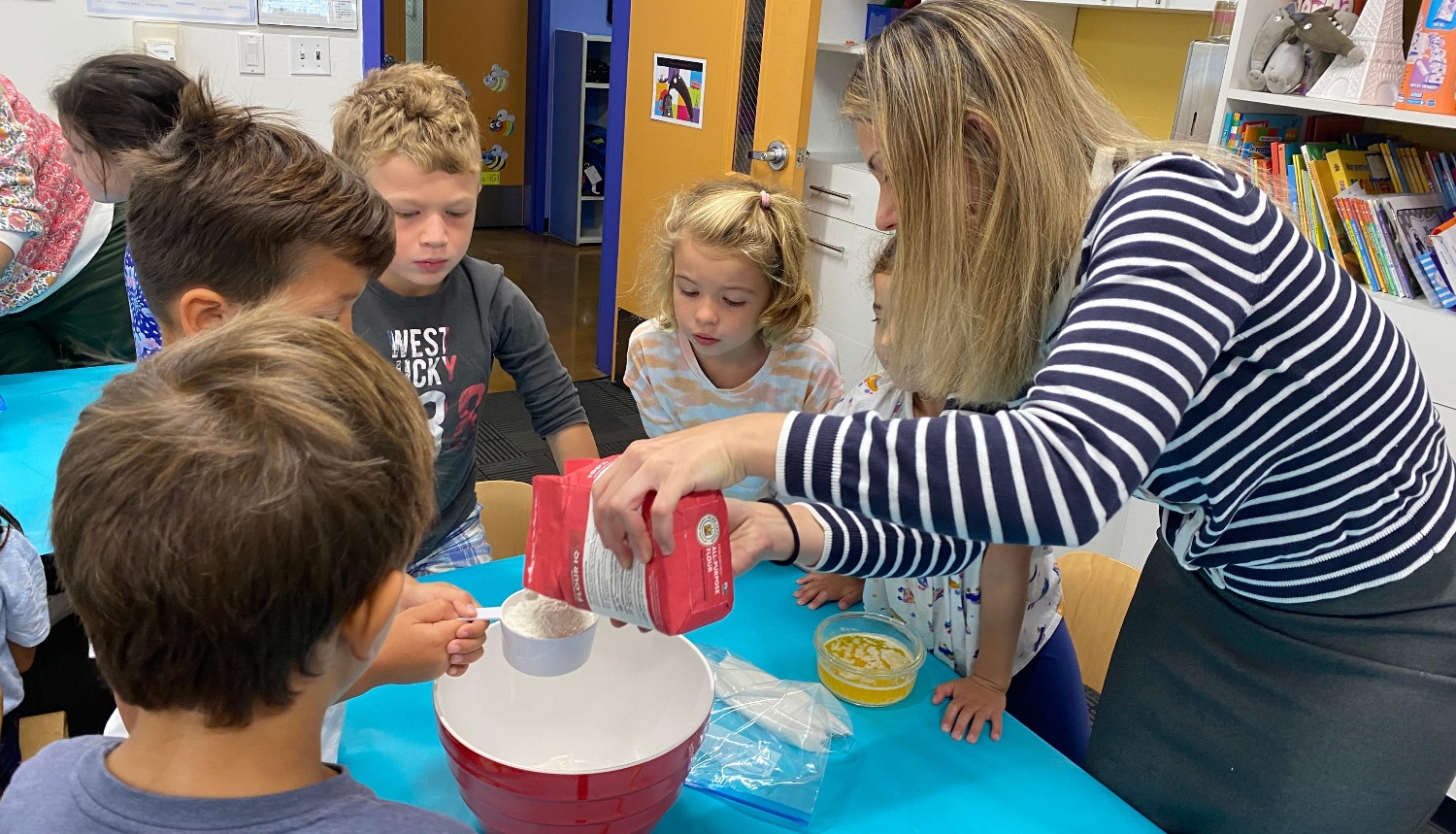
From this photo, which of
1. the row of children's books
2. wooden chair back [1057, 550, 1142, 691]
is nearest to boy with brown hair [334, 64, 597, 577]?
wooden chair back [1057, 550, 1142, 691]

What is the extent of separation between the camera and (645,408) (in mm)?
1795

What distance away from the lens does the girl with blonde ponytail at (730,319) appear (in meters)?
1.65

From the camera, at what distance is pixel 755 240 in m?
1.64

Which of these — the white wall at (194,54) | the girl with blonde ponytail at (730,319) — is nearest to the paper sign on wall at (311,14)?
the white wall at (194,54)

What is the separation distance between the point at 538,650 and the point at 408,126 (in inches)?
37.2

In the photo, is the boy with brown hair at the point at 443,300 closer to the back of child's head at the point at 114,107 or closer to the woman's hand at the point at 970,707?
the back of child's head at the point at 114,107

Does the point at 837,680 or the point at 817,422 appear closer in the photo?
the point at 817,422

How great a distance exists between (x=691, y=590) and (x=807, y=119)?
270 centimetres

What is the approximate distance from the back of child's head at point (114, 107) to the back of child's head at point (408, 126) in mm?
400

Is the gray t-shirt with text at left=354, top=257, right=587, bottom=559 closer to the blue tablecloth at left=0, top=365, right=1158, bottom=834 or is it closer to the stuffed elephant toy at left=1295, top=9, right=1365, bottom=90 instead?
the blue tablecloth at left=0, top=365, right=1158, bottom=834

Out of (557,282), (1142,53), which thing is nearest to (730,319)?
(1142,53)

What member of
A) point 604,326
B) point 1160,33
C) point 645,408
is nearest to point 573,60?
point 604,326

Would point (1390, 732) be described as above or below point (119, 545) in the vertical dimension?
below

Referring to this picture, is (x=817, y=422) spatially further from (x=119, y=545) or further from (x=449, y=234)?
(x=449, y=234)
